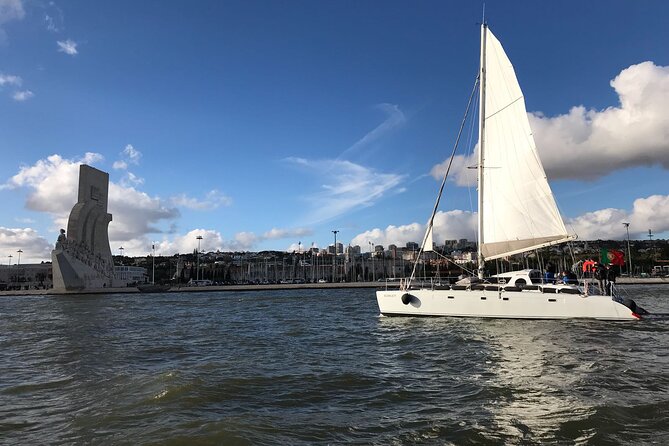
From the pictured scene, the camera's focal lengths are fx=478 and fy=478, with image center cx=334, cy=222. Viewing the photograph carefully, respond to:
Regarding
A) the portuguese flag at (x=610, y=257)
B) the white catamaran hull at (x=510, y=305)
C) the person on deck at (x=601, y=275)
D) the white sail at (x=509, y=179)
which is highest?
the white sail at (x=509, y=179)

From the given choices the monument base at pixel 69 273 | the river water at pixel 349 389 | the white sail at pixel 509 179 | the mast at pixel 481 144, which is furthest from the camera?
the monument base at pixel 69 273

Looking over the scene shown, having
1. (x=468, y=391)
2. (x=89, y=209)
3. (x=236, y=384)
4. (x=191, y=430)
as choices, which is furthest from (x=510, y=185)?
(x=89, y=209)

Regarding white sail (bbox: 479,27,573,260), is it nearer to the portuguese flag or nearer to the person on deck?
the person on deck

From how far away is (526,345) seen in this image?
15.4 meters

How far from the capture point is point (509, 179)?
83.7 ft

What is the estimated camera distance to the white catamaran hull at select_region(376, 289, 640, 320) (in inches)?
828

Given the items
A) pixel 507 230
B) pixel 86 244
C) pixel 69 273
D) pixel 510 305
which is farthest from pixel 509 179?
pixel 86 244

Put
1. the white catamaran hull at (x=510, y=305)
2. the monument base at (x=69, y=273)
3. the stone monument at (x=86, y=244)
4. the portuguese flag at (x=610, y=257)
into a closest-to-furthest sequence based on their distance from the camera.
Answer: the white catamaran hull at (x=510, y=305) → the portuguese flag at (x=610, y=257) → the monument base at (x=69, y=273) → the stone monument at (x=86, y=244)

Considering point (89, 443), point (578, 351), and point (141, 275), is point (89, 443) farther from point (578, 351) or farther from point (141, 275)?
point (141, 275)

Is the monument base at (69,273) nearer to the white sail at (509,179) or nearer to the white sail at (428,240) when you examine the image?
the white sail at (428,240)

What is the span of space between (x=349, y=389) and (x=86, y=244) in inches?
4239

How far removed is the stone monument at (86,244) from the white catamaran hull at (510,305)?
9136 cm

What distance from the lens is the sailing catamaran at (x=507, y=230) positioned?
70.7ft

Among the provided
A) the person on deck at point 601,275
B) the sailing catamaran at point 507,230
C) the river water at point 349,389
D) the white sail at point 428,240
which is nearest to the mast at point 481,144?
the sailing catamaran at point 507,230
